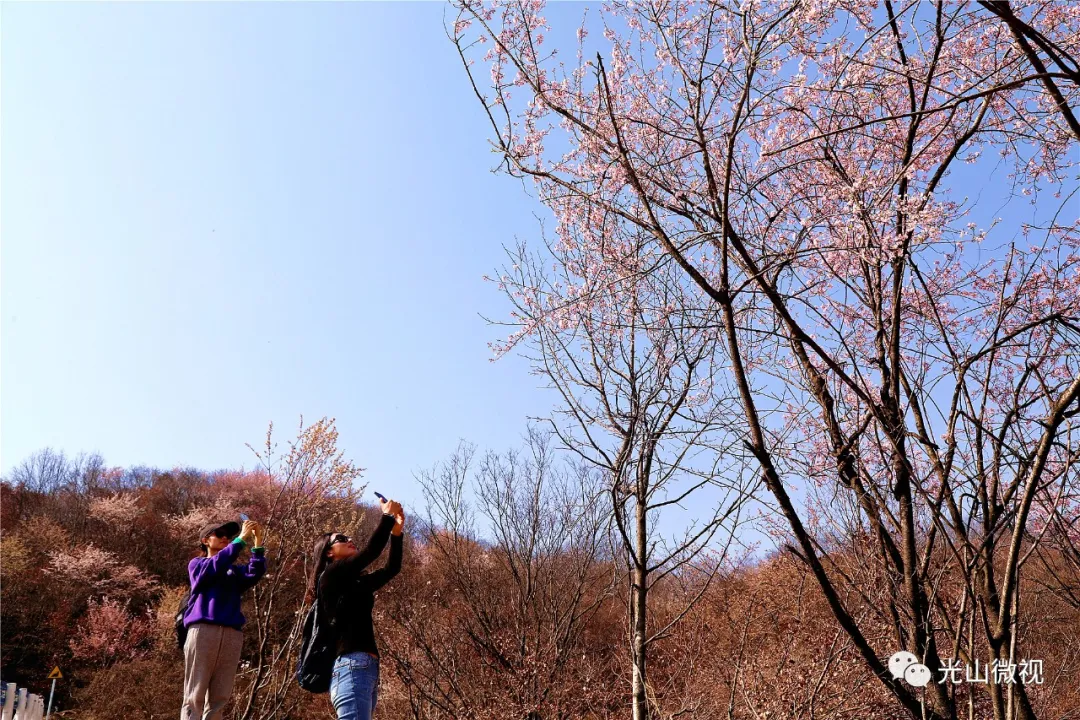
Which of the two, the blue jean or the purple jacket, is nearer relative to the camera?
the blue jean

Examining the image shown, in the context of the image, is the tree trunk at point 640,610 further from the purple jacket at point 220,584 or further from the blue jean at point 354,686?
the purple jacket at point 220,584

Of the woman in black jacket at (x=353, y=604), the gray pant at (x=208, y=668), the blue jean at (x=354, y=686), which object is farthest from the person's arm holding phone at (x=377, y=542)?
the gray pant at (x=208, y=668)

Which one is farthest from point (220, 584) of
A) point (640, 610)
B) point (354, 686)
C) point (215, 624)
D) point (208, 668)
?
point (640, 610)

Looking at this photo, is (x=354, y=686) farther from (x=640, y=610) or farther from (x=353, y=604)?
(x=640, y=610)

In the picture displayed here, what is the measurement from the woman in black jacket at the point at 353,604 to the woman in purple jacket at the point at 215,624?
64cm

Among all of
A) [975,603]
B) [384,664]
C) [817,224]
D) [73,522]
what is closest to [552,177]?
[817,224]

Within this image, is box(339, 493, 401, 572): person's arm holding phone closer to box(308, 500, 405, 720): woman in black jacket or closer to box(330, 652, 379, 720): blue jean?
box(308, 500, 405, 720): woman in black jacket

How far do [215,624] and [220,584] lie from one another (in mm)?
188

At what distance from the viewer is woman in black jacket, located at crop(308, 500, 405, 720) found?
2.80m

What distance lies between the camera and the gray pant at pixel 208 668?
3520 mm

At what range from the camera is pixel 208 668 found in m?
3.56

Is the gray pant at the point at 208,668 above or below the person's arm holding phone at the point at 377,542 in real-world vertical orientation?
A: below

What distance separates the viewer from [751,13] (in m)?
2.76

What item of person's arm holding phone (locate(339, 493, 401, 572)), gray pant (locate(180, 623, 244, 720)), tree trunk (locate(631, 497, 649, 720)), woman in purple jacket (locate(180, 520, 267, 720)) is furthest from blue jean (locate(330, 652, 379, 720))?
tree trunk (locate(631, 497, 649, 720))
